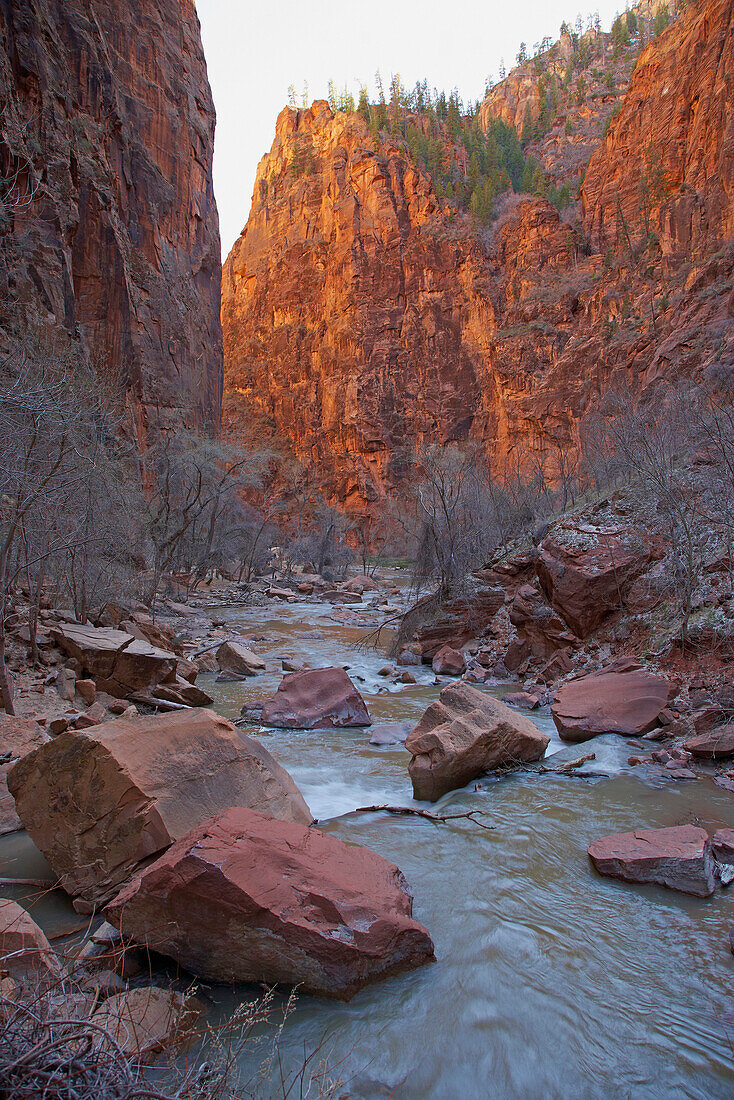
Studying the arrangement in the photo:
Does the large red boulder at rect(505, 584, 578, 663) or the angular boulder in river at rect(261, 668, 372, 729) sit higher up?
the large red boulder at rect(505, 584, 578, 663)

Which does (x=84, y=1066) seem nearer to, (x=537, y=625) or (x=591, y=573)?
(x=591, y=573)

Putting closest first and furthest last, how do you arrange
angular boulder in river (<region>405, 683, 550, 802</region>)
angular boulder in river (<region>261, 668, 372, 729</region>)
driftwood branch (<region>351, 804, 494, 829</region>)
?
driftwood branch (<region>351, 804, 494, 829</region>)
angular boulder in river (<region>405, 683, 550, 802</region>)
angular boulder in river (<region>261, 668, 372, 729</region>)


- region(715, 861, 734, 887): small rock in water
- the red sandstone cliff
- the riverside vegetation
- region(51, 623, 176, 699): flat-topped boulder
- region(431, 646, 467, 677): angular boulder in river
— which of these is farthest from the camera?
the red sandstone cliff

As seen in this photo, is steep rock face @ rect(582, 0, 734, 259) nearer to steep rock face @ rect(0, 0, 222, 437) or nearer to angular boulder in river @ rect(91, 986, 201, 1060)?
steep rock face @ rect(0, 0, 222, 437)

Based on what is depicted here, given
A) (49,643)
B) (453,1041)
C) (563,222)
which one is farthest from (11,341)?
(563,222)

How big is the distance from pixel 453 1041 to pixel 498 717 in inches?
131

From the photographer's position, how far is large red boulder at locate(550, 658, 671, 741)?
656cm

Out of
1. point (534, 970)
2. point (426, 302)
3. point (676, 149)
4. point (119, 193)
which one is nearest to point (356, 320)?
point (426, 302)

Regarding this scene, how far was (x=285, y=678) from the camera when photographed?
8.53 m

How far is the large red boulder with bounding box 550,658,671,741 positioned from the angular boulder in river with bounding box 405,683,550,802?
32.9 inches

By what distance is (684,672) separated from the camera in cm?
718

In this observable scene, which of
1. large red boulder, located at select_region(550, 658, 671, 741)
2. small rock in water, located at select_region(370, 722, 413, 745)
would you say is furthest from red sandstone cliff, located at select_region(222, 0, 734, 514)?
small rock in water, located at select_region(370, 722, 413, 745)

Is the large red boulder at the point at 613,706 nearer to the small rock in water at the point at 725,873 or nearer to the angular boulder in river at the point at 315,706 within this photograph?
the angular boulder in river at the point at 315,706

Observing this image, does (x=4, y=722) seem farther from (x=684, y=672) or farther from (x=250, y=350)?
(x=250, y=350)
